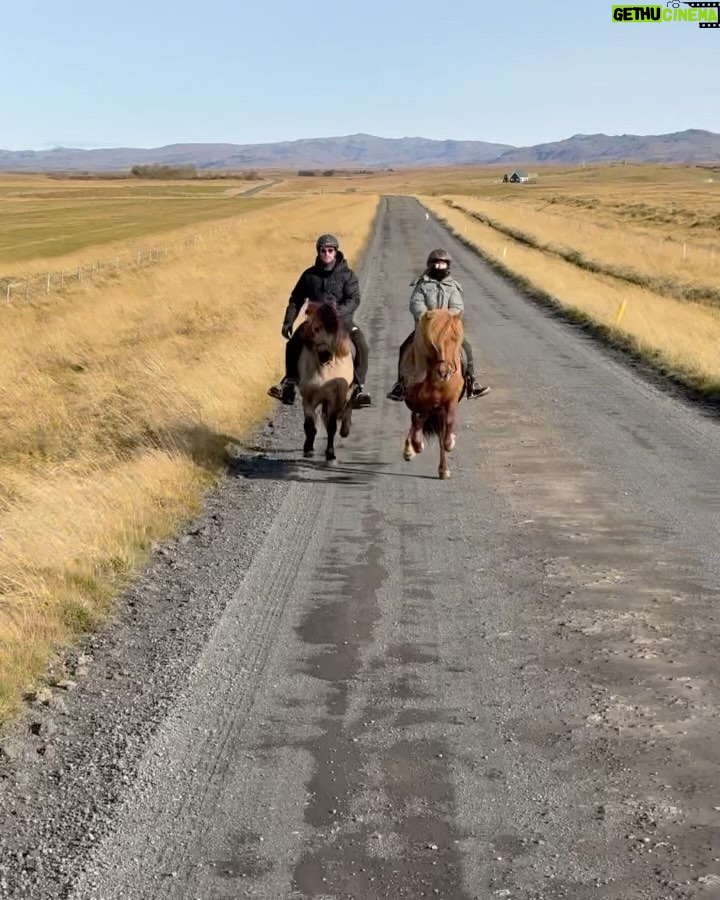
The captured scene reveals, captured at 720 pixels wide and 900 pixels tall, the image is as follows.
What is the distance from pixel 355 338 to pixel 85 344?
42.1ft

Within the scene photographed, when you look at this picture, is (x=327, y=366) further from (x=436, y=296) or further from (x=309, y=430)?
(x=436, y=296)

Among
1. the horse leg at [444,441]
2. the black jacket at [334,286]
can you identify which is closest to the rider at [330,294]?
the black jacket at [334,286]

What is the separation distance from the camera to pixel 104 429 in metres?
14.2

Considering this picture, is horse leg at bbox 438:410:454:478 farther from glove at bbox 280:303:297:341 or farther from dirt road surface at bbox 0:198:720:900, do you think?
glove at bbox 280:303:297:341

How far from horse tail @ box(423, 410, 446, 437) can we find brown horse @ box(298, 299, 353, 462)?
96 centimetres

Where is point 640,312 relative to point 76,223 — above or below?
above

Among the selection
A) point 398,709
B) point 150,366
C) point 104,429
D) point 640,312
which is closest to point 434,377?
point 104,429

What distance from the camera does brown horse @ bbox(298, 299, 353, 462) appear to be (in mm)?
11617

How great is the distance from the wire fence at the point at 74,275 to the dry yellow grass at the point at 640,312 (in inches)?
610

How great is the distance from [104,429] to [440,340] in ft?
17.2

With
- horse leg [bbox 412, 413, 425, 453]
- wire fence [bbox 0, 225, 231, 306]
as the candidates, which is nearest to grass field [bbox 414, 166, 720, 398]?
horse leg [bbox 412, 413, 425, 453]

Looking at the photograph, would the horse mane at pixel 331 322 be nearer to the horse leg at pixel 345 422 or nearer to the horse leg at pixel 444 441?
the horse leg at pixel 345 422

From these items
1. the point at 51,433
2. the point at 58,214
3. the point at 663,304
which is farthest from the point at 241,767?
the point at 58,214

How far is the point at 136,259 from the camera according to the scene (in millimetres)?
51250
